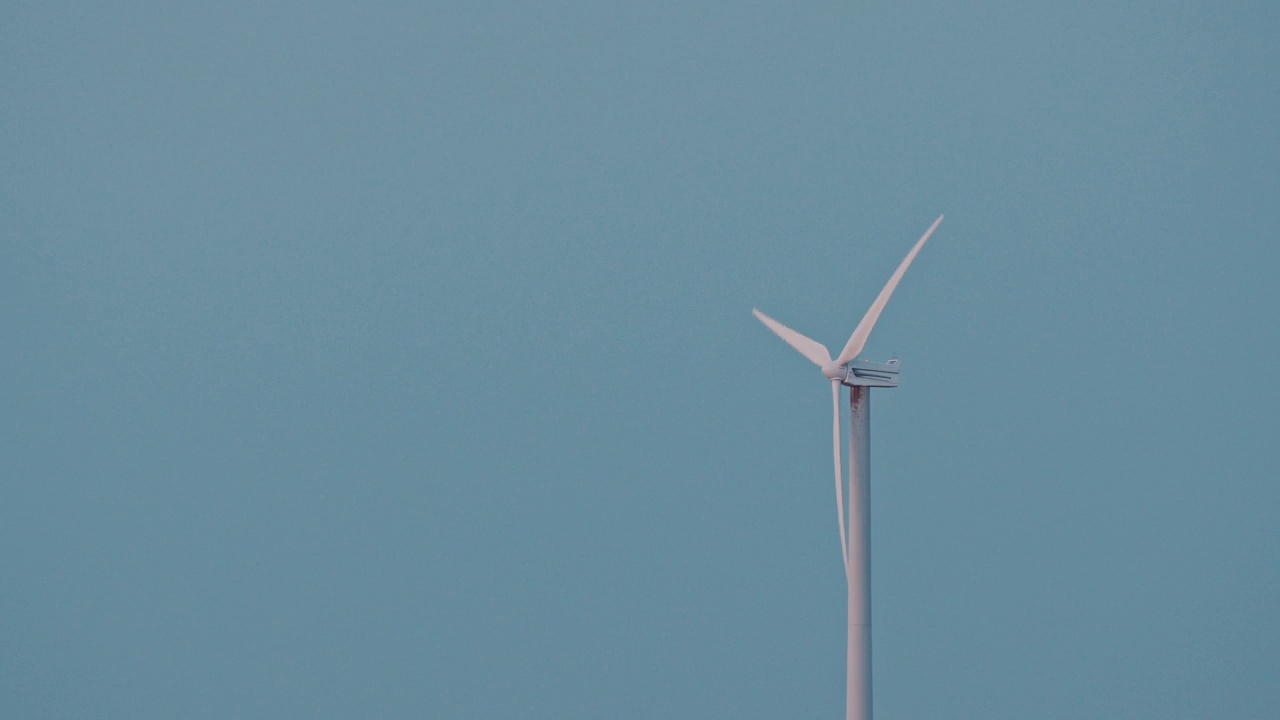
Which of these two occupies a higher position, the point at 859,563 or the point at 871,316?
the point at 871,316

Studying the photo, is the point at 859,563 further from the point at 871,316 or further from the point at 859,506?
the point at 871,316

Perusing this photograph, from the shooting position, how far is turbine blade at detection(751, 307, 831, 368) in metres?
28.8

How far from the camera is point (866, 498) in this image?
27844 millimetres

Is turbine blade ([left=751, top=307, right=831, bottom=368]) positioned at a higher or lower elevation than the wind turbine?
higher

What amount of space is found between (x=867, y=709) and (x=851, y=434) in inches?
182

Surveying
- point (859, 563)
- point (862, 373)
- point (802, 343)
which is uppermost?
point (802, 343)

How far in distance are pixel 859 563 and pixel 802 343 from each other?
4710mm

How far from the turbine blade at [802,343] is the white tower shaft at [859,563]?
92 centimetres

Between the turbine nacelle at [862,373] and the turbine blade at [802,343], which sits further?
the turbine blade at [802,343]

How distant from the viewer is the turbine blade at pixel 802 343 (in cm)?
2877

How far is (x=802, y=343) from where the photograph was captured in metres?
30.4

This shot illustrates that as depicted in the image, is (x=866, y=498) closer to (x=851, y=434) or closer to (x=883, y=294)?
(x=851, y=434)

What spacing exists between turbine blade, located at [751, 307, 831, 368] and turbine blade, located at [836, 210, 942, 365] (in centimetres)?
50

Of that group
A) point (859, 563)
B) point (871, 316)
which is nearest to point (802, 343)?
point (871, 316)
